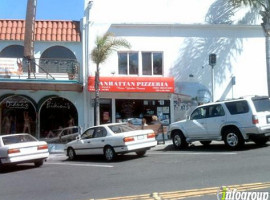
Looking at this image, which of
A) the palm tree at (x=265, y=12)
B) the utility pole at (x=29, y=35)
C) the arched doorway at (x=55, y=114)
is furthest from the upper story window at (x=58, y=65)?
the palm tree at (x=265, y=12)

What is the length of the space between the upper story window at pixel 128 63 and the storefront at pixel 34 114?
3465mm

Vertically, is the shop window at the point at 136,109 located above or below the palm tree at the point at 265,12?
below

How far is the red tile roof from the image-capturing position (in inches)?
908

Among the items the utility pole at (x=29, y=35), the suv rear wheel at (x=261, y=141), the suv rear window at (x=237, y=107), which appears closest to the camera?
the suv rear window at (x=237, y=107)

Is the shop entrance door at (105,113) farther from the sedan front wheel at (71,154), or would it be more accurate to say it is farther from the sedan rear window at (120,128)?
the sedan rear window at (120,128)

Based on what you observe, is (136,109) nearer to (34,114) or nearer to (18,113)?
(34,114)

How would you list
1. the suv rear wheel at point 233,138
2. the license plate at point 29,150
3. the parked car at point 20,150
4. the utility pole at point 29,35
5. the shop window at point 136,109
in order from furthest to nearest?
Answer: the shop window at point 136,109 → the utility pole at point 29,35 → the suv rear wheel at point 233,138 → the license plate at point 29,150 → the parked car at point 20,150

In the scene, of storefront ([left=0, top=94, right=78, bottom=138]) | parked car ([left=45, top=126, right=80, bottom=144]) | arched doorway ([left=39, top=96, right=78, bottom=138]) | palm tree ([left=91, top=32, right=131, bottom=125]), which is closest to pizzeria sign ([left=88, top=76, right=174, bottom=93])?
palm tree ([left=91, top=32, right=131, bottom=125])

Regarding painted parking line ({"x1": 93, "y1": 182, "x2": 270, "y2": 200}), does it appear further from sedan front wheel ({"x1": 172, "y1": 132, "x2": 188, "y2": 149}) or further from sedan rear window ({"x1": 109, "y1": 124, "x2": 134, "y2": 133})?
sedan front wheel ({"x1": 172, "y1": 132, "x2": 188, "y2": 149})

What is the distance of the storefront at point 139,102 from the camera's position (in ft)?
73.7

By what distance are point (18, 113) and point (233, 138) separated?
41.8 ft

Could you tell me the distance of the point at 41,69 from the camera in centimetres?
2239

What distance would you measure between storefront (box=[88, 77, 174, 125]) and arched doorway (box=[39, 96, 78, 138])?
1703 millimetres

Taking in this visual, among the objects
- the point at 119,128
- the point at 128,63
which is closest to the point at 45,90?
the point at 128,63
